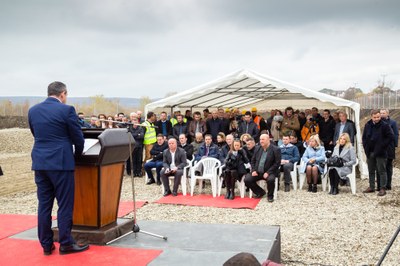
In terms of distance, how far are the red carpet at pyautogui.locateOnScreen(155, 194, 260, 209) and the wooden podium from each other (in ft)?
10.4

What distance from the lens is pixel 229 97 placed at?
1410cm

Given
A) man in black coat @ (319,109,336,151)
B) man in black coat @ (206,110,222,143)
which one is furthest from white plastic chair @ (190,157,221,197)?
man in black coat @ (319,109,336,151)

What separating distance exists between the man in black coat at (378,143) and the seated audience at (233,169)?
7.20ft

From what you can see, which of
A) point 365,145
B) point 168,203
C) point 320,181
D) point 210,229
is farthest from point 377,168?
point 210,229

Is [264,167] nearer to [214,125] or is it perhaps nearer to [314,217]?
[314,217]

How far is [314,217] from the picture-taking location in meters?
6.23

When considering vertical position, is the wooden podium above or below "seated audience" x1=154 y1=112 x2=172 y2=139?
below

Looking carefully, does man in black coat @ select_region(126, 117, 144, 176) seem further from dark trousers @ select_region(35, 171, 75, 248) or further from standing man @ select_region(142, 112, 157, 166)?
dark trousers @ select_region(35, 171, 75, 248)

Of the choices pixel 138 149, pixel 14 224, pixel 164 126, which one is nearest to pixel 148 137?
pixel 138 149

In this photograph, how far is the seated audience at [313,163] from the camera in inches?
326

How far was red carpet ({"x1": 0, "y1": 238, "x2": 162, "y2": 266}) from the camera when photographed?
3.48m

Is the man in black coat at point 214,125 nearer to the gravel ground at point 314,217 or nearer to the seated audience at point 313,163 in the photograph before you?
the gravel ground at point 314,217

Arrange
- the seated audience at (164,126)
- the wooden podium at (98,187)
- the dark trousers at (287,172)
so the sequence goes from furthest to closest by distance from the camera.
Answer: the seated audience at (164,126) → the dark trousers at (287,172) → the wooden podium at (98,187)

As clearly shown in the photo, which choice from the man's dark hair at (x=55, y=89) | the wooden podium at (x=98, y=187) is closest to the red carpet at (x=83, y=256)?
the wooden podium at (x=98, y=187)
